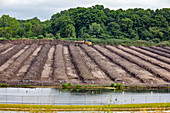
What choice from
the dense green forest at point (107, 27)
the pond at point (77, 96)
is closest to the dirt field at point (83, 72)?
the pond at point (77, 96)

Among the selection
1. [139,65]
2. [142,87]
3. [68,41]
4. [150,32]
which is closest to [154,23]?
[150,32]

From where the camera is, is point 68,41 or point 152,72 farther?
point 68,41

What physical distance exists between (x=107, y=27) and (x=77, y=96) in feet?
324

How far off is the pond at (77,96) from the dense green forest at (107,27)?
8096 centimetres

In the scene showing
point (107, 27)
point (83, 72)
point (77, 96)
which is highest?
point (107, 27)

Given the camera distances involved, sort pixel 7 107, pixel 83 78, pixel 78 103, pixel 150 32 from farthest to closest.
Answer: pixel 150 32
pixel 83 78
pixel 78 103
pixel 7 107

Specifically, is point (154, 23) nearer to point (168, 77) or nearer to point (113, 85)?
point (168, 77)

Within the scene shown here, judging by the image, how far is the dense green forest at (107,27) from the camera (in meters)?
134

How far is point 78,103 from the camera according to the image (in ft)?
133

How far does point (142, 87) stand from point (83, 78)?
11.7 metres

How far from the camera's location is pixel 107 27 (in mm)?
141125

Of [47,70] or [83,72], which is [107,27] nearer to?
[47,70]

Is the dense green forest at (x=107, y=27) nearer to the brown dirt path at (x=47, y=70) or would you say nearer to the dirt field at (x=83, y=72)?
the dirt field at (x=83, y=72)

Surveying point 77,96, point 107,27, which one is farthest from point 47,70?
point 107,27
